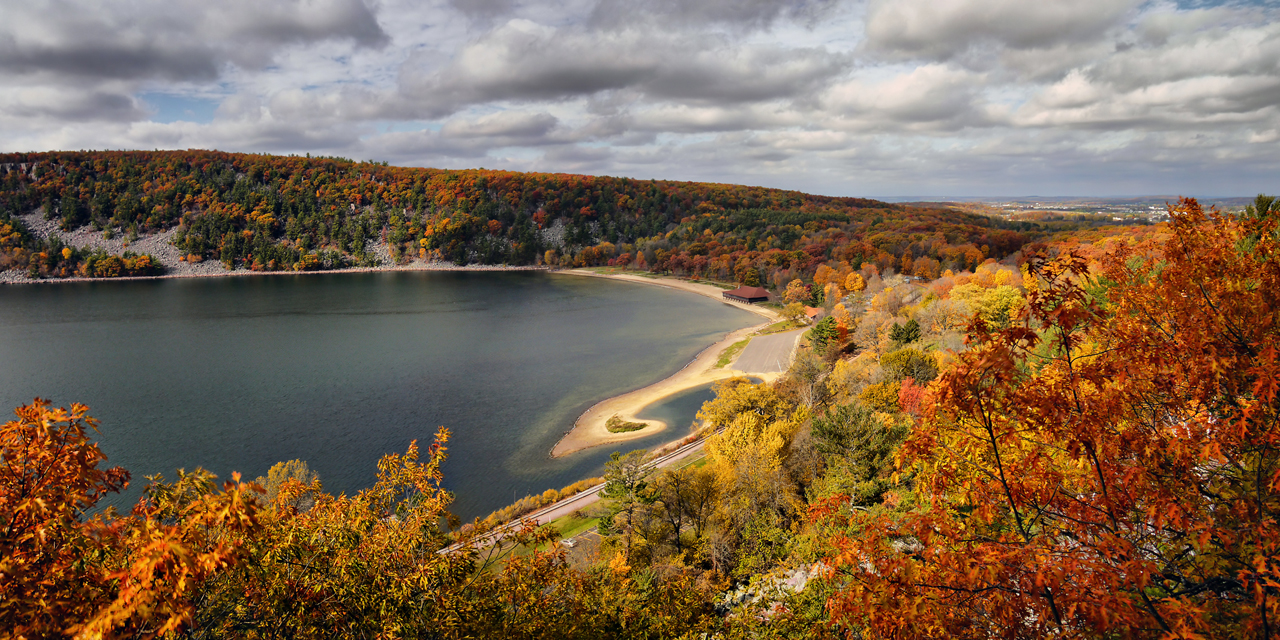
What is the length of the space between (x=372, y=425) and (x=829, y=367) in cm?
3671

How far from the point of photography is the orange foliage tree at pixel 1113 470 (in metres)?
4.57

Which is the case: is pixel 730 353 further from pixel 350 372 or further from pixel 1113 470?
pixel 1113 470

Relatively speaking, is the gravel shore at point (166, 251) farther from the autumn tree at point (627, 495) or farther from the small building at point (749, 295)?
the autumn tree at point (627, 495)

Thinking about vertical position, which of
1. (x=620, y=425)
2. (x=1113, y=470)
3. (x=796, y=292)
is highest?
(x=1113, y=470)

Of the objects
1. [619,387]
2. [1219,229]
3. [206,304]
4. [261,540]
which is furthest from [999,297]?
[206,304]

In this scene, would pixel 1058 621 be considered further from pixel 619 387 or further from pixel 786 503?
pixel 619 387

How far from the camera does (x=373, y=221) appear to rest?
185 meters

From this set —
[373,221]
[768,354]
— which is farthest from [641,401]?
[373,221]

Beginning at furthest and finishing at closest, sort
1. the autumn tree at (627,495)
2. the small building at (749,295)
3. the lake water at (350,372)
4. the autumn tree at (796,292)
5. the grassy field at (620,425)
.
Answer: the small building at (749,295)
the autumn tree at (796,292)
the grassy field at (620,425)
the lake water at (350,372)
the autumn tree at (627,495)

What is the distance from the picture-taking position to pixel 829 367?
48812mm

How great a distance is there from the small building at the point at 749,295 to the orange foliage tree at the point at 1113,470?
3998 inches

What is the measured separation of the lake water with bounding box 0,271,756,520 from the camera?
37906 mm

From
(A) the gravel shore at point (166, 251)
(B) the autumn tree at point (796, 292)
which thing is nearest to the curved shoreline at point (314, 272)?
(A) the gravel shore at point (166, 251)

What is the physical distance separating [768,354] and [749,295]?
4360cm
